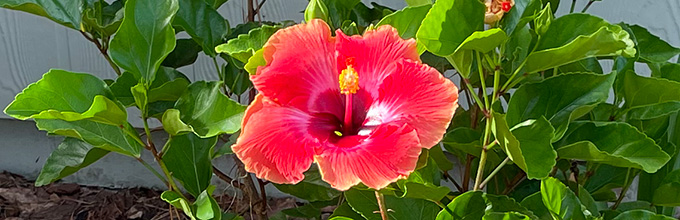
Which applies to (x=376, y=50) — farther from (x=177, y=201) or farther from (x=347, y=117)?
(x=177, y=201)

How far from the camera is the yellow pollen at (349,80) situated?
0.65m

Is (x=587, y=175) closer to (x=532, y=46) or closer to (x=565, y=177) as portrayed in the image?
(x=565, y=177)

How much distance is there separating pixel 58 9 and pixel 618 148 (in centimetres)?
71

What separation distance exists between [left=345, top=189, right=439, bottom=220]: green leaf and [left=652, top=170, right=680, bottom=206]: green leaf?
0.32 metres

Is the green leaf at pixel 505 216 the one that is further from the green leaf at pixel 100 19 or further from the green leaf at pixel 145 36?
the green leaf at pixel 100 19

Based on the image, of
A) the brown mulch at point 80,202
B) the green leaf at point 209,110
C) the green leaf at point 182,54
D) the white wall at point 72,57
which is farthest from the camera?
the brown mulch at point 80,202

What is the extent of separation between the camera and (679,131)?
103 cm

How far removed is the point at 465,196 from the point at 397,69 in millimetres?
206

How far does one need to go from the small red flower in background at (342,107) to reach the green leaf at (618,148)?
0.72 feet

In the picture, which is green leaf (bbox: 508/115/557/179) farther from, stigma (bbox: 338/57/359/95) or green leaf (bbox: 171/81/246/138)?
green leaf (bbox: 171/81/246/138)

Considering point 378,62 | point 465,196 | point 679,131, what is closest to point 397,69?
point 378,62

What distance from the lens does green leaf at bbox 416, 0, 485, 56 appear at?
0.68 metres

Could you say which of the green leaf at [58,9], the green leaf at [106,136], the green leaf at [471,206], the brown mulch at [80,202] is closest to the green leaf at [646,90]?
the green leaf at [471,206]

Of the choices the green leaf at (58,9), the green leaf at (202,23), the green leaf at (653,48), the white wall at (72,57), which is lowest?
the white wall at (72,57)
